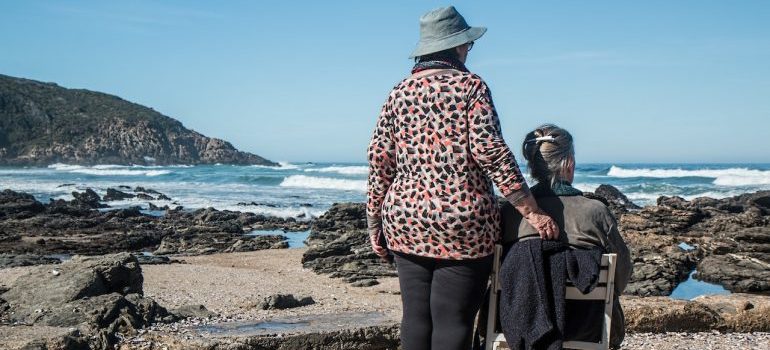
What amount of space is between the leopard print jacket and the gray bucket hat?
0.15m

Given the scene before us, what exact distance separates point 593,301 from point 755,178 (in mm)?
46116

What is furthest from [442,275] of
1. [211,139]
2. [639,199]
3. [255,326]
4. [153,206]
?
[211,139]

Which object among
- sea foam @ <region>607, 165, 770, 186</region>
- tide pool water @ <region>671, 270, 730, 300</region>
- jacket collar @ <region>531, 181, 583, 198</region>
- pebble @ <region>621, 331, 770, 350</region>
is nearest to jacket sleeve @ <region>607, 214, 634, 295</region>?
jacket collar @ <region>531, 181, 583, 198</region>

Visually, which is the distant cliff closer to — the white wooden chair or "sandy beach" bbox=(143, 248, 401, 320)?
"sandy beach" bbox=(143, 248, 401, 320)

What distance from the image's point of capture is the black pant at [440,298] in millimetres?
3035

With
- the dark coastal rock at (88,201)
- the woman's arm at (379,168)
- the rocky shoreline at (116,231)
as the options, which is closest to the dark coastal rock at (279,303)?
the woman's arm at (379,168)

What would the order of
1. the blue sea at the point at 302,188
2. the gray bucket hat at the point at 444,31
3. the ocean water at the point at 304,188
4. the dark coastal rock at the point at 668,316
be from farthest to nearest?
the ocean water at the point at 304,188 < the blue sea at the point at 302,188 < the dark coastal rock at the point at 668,316 < the gray bucket hat at the point at 444,31

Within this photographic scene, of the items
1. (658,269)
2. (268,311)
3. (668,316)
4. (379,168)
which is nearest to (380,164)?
(379,168)

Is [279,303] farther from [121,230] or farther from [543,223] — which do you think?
[121,230]

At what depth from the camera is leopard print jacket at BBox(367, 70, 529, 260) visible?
289 cm

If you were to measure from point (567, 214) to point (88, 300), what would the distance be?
152 inches

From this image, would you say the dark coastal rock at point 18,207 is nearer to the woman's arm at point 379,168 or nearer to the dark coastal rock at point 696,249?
the dark coastal rock at point 696,249

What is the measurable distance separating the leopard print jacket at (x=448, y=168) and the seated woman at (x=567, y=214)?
0.18 meters

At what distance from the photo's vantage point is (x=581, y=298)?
3.01 meters
